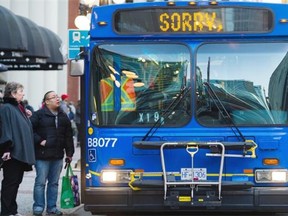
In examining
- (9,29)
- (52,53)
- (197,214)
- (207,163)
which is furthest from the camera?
(52,53)

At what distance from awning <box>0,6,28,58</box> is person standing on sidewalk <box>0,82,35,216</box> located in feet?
21.5

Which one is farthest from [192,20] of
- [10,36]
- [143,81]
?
[10,36]

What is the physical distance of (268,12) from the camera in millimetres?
8148

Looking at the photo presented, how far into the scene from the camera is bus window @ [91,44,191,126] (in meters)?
8.01

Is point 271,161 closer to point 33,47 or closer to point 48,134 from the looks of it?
point 48,134

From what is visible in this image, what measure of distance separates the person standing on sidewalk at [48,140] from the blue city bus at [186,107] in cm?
126

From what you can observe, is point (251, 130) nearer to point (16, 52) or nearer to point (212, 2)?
point (212, 2)

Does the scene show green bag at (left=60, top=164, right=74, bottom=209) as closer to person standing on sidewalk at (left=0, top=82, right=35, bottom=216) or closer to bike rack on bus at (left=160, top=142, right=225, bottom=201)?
person standing on sidewalk at (left=0, top=82, right=35, bottom=216)

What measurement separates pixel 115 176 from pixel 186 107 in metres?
1.21

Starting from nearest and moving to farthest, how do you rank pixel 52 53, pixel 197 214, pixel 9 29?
pixel 197 214 → pixel 9 29 → pixel 52 53

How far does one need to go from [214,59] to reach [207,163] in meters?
1.28

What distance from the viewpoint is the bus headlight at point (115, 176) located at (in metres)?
8.00

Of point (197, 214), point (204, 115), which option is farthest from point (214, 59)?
point (197, 214)

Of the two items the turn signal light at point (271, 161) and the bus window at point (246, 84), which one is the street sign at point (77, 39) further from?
the turn signal light at point (271, 161)
